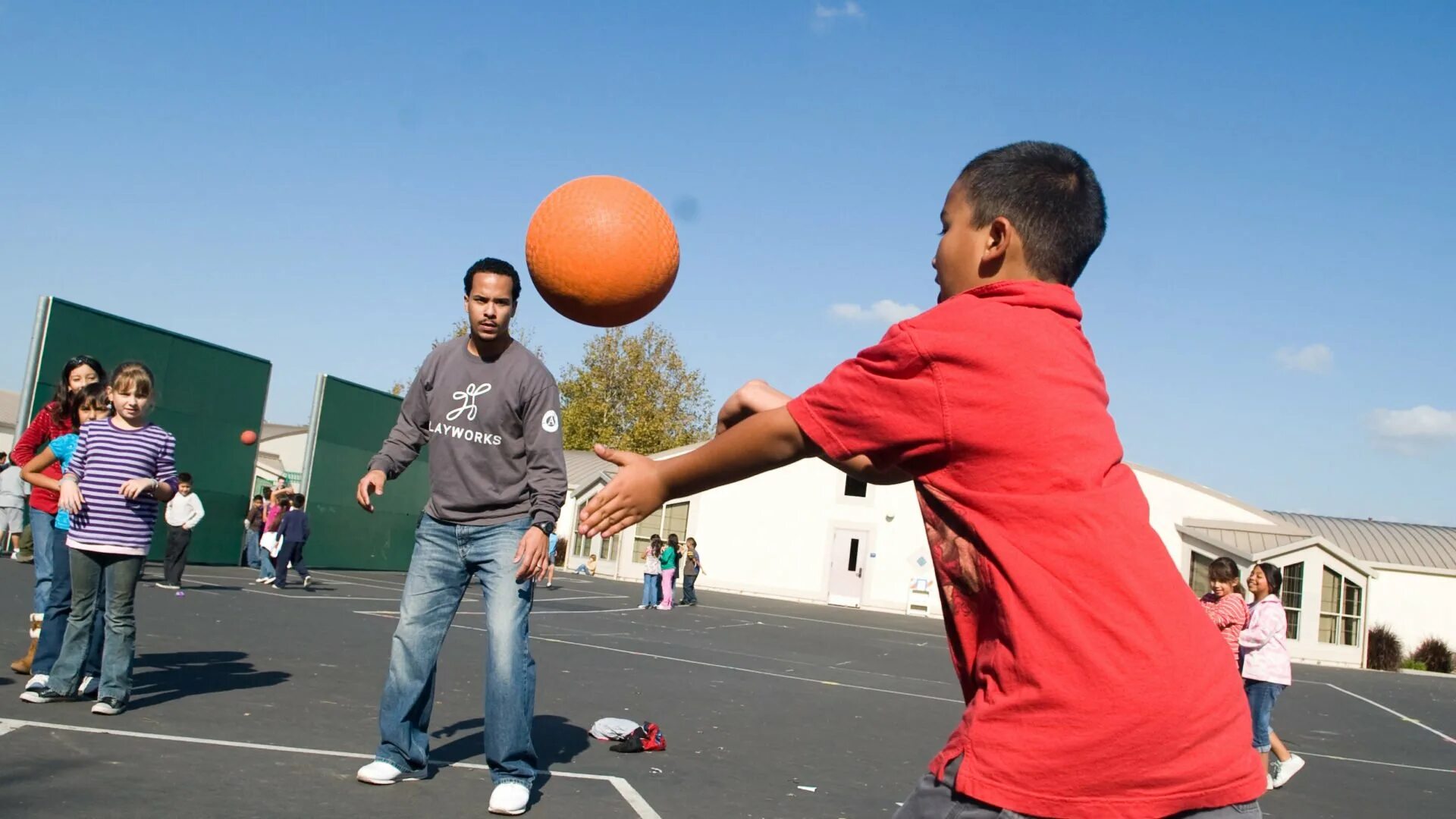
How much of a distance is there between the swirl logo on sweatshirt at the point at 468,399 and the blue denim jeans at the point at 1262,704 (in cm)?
673

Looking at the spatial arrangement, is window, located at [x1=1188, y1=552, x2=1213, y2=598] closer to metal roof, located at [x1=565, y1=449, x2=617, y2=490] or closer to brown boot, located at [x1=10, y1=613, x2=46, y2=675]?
metal roof, located at [x1=565, y1=449, x2=617, y2=490]

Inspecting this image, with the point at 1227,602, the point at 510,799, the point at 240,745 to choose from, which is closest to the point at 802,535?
the point at 1227,602

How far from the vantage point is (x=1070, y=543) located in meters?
1.91

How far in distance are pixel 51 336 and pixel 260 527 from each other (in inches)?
232

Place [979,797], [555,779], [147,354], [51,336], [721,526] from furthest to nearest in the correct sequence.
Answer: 1. [721,526]
2. [147,354]
3. [51,336]
4. [555,779]
5. [979,797]

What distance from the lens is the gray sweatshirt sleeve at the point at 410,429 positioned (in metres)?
5.32

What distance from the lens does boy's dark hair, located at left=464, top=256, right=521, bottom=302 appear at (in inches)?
206

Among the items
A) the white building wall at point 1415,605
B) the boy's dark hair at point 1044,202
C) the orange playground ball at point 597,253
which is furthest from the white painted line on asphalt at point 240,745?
the white building wall at point 1415,605

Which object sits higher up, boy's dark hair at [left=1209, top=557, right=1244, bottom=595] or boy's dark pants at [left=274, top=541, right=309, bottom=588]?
boy's dark hair at [left=1209, top=557, right=1244, bottom=595]

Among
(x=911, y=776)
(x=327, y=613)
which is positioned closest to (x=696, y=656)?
(x=327, y=613)

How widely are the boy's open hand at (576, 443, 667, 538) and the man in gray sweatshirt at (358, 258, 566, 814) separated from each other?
111 inches

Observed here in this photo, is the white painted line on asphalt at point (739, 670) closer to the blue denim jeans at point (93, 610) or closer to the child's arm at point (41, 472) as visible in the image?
the child's arm at point (41, 472)

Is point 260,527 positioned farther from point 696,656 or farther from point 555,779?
point 555,779

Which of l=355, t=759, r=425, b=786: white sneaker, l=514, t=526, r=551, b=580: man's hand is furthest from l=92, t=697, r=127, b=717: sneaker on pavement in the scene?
l=514, t=526, r=551, b=580: man's hand
